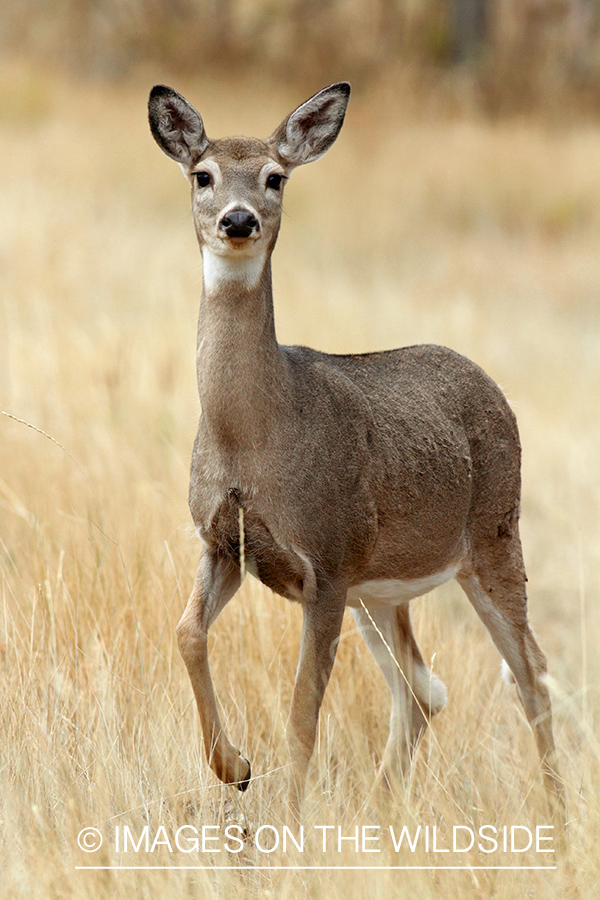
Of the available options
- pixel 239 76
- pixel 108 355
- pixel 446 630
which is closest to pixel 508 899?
pixel 446 630

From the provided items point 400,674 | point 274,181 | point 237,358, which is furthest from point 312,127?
point 400,674

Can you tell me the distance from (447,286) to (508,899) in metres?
11.8

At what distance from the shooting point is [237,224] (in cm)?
321

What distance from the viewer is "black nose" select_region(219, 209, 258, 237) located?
3.22 m

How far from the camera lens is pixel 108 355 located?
7746 millimetres

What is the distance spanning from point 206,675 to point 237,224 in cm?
120

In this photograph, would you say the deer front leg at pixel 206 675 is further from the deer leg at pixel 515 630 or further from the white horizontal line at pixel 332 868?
the deer leg at pixel 515 630

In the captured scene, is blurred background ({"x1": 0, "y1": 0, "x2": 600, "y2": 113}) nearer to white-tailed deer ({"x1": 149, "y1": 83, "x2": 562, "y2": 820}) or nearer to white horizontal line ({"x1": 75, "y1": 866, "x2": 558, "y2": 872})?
white-tailed deer ({"x1": 149, "y1": 83, "x2": 562, "y2": 820})

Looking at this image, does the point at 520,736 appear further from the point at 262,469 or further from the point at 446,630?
the point at 262,469

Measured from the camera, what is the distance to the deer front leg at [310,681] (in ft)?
11.0

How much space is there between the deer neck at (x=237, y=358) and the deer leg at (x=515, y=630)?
3.78 ft

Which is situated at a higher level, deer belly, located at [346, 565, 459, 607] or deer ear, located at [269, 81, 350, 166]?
deer ear, located at [269, 81, 350, 166]

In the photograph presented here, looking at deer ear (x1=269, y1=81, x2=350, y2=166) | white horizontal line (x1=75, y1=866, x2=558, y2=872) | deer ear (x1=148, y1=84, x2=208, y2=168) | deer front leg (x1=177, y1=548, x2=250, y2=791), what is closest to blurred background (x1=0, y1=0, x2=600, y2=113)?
deer ear (x1=269, y1=81, x2=350, y2=166)

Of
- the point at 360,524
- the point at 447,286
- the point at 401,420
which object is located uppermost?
the point at 447,286
